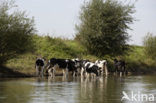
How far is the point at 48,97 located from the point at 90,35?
2896 centimetres

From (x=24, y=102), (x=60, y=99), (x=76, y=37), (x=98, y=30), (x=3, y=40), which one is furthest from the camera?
(x=76, y=37)

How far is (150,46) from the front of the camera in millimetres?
56938

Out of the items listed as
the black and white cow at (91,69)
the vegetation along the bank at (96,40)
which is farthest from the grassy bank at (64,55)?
the black and white cow at (91,69)

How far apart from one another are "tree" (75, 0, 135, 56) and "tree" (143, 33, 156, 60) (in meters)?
9.16

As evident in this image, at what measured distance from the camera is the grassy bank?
42094 mm

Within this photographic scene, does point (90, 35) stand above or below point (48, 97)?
above

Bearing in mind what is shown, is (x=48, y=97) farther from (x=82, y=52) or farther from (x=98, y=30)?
(x=82, y=52)

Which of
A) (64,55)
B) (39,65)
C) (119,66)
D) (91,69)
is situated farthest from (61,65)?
(64,55)

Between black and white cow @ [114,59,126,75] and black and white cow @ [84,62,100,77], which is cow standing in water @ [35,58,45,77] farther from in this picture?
black and white cow @ [114,59,126,75]

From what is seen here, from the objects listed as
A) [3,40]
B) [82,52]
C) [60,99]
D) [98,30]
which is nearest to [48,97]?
[60,99]

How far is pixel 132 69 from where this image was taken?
50469mm

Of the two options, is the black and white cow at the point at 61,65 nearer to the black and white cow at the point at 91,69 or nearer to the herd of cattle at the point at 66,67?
the herd of cattle at the point at 66,67

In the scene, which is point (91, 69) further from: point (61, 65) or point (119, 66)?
point (119, 66)

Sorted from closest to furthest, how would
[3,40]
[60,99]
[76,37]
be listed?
[60,99]
[3,40]
[76,37]
